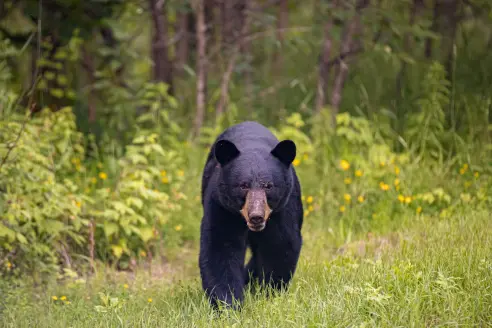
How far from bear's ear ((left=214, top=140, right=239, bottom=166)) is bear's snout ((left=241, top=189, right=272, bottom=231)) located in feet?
0.89

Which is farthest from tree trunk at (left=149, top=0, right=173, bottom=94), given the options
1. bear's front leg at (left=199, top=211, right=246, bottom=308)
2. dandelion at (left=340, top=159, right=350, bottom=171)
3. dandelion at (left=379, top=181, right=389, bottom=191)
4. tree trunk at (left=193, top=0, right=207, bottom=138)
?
bear's front leg at (left=199, top=211, right=246, bottom=308)

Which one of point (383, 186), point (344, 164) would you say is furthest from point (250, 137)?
point (344, 164)

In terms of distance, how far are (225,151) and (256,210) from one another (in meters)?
0.44

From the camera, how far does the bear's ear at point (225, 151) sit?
3.91 meters

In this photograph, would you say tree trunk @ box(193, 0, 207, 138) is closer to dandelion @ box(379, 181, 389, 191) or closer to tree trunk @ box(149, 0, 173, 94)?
tree trunk @ box(149, 0, 173, 94)

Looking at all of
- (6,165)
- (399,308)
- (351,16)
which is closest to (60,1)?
(6,165)

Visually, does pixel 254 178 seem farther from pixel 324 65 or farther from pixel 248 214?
pixel 324 65

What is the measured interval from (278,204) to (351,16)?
385 cm

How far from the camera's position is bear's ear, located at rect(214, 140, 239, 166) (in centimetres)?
391

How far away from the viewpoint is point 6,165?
199 inches

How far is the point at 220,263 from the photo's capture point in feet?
13.5

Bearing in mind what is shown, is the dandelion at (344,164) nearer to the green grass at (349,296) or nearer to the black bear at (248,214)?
the green grass at (349,296)

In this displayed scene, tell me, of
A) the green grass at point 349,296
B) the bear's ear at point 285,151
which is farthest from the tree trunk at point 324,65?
the bear's ear at point 285,151

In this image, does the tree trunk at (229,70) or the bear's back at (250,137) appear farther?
the tree trunk at (229,70)
